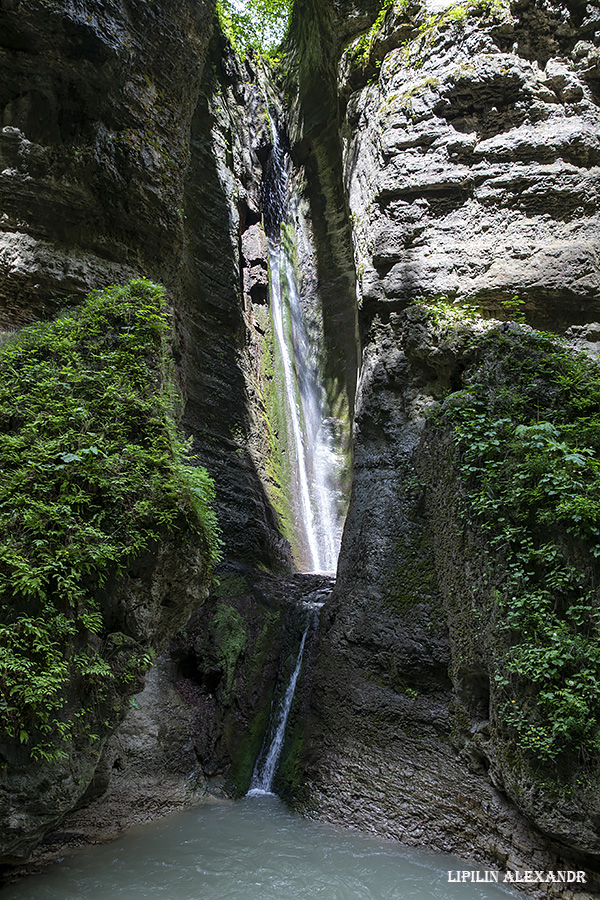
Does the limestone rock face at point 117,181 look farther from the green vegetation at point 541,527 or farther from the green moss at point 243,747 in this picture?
the green vegetation at point 541,527

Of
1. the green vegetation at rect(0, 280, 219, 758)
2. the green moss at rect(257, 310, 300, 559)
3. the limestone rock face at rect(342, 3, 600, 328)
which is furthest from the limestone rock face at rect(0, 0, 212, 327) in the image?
the green moss at rect(257, 310, 300, 559)

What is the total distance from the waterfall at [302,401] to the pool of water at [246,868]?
7.35m

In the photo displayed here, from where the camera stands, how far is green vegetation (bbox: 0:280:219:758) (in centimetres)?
398

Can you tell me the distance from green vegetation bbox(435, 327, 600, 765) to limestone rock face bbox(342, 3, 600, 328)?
1.97 m

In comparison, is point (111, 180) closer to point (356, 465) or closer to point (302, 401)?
point (356, 465)

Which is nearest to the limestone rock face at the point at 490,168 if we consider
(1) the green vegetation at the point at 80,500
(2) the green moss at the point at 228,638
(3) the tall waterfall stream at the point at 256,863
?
(1) the green vegetation at the point at 80,500

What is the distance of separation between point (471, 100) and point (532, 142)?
4.85 ft

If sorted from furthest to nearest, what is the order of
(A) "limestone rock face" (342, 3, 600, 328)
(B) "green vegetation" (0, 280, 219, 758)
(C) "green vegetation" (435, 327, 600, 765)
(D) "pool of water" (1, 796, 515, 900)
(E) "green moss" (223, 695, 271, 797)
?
(A) "limestone rock face" (342, 3, 600, 328)
(E) "green moss" (223, 695, 271, 797)
(D) "pool of water" (1, 796, 515, 900)
(C) "green vegetation" (435, 327, 600, 765)
(B) "green vegetation" (0, 280, 219, 758)

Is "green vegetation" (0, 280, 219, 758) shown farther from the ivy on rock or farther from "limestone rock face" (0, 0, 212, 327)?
the ivy on rock

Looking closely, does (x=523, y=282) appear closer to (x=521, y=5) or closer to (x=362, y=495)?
(x=362, y=495)

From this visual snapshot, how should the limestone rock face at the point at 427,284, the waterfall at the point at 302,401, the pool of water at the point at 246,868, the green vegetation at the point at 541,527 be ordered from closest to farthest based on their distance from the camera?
the green vegetation at the point at 541,527 < the pool of water at the point at 246,868 < the limestone rock face at the point at 427,284 < the waterfall at the point at 302,401

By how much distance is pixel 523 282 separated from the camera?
311 inches

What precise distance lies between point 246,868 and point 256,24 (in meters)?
22.7

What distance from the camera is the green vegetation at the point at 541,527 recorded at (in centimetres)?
454
